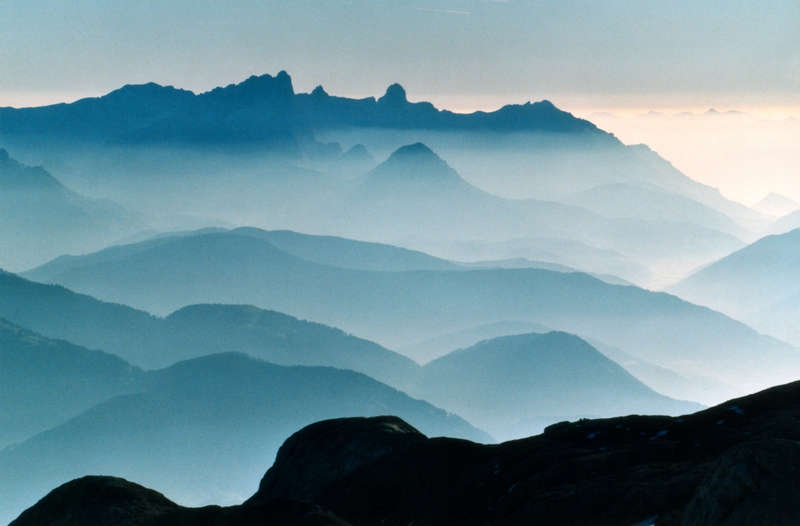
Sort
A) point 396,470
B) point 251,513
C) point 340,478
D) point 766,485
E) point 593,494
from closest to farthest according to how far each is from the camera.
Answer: point 766,485 → point 593,494 → point 251,513 → point 396,470 → point 340,478

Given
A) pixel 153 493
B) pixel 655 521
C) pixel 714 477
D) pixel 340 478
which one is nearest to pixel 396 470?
pixel 340 478

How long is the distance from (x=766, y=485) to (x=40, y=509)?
5080cm

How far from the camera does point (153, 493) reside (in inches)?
2958

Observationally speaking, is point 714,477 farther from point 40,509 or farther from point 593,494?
point 40,509

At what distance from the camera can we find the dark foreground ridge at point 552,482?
1735 inches

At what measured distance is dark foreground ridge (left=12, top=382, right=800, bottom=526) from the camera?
145 feet

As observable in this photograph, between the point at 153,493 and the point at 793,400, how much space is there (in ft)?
136

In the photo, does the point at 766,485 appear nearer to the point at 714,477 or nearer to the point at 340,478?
the point at 714,477

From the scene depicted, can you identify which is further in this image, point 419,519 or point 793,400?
point 419,519

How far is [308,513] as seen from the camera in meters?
62.3

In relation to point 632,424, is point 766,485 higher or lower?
lower

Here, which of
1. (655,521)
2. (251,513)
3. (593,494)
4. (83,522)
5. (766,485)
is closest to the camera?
(766,485)

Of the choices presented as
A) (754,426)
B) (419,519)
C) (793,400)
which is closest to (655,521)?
(754,426)

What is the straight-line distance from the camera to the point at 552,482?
66.4 metres
